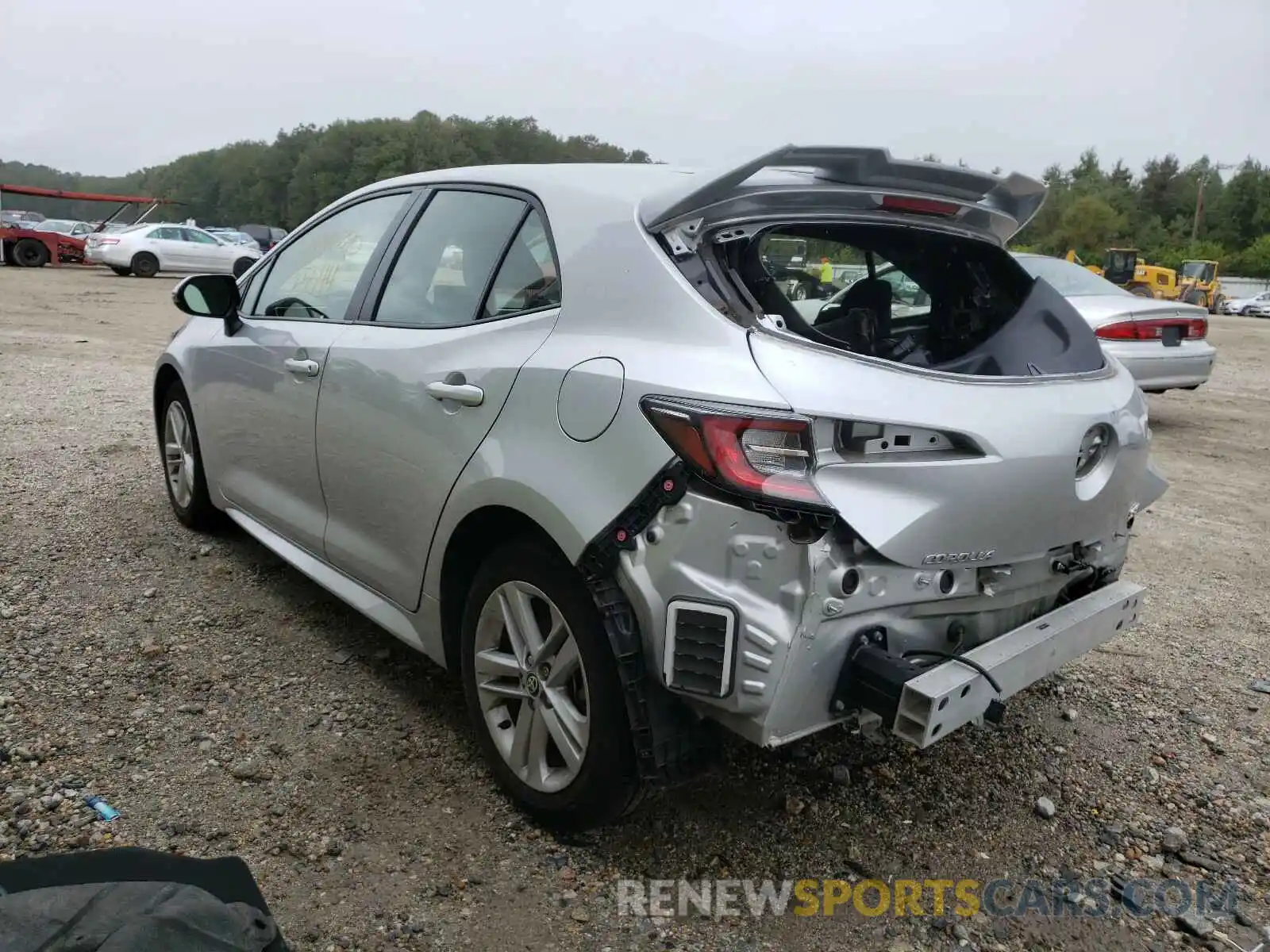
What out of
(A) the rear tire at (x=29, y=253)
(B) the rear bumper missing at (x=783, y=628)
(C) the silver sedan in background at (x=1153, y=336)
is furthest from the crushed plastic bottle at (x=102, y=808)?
(A) the rear tire at (x=29, y=253)

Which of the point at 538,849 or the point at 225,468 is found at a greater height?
the point at 225,468

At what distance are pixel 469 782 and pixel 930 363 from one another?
6.03 ft

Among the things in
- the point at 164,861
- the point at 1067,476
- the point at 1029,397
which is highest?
the point at 1029,397

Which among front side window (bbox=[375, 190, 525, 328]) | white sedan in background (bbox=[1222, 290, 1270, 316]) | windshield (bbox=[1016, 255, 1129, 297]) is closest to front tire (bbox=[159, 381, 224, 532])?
front side window (bbox=[375, 190, 525, 328])

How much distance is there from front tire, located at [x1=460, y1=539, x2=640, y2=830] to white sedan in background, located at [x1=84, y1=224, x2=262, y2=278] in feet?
81.5

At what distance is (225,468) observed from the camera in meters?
4.14

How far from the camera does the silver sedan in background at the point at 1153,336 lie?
822 centimetres

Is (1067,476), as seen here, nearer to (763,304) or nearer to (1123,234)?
(763,304)

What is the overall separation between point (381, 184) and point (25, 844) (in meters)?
2.35

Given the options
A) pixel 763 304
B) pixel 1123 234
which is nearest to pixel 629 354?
pixel 763 304

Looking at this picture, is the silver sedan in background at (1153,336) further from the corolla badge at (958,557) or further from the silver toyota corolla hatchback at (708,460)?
the corolla badge at (958,557)

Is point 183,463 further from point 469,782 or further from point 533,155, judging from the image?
point 533,155

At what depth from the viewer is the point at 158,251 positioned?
25.9 metres

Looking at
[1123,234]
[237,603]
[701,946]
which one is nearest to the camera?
[701,946]
